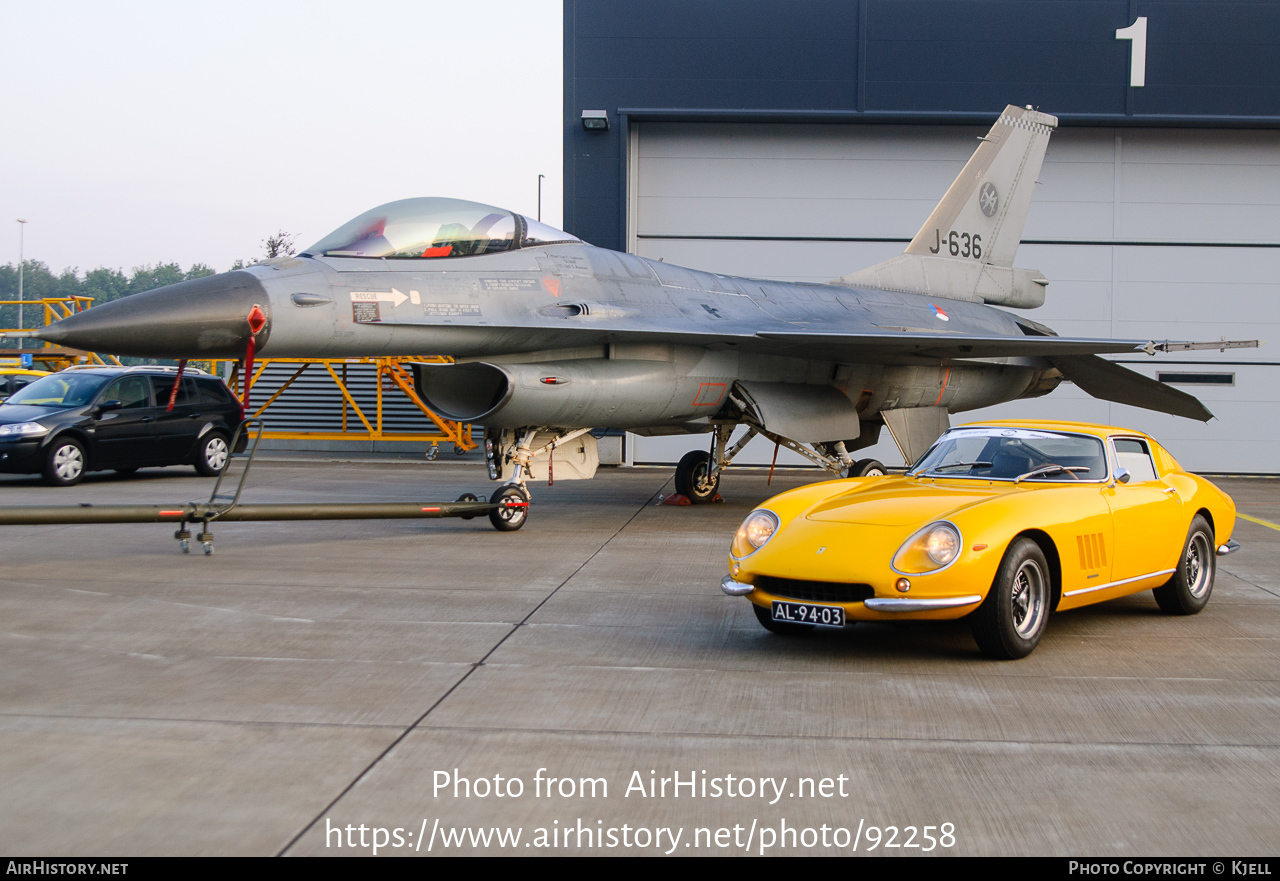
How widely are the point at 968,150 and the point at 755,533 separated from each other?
55.1 feet

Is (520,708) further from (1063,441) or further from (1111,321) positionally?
(1111,321)

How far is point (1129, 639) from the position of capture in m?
6.23

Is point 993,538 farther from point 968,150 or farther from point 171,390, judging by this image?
point 968,150

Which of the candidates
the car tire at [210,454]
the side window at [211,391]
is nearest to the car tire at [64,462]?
the car tire at [210,454]

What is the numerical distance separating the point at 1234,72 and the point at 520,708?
20.8 metres

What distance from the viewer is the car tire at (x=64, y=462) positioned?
47.4ft

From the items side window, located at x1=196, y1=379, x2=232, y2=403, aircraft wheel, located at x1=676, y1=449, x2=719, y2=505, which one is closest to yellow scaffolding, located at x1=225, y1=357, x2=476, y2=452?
side window, located at x1=196, y1=379, x2=232, y2=403

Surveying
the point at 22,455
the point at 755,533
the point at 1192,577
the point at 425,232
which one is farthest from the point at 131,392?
the point at 1192,577

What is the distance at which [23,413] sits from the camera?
48.4ft

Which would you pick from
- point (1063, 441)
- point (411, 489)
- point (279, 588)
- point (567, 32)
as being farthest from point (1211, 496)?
point (567, 32)

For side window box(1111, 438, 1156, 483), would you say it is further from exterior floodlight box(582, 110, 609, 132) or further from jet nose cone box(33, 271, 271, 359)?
exterior floodlight box(582, 110, 609, 132)

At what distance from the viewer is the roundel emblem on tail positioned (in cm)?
1577

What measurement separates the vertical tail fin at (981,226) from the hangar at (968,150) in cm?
419

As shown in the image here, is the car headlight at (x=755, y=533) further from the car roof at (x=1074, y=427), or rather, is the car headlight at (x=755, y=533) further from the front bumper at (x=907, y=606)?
the car roof at (x=1074, y=427)
